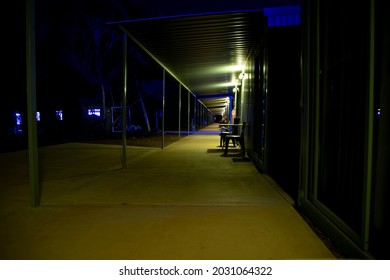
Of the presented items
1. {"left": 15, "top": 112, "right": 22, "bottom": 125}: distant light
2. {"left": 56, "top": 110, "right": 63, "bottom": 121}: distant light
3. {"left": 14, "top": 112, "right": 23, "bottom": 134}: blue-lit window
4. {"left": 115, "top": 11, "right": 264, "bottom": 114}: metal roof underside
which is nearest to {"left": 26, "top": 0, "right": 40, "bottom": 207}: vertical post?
{"left": 115, "top": 11, "right": 264, "bottom": 114}: metal roof underside

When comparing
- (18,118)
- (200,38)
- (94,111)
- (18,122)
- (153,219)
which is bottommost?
(153,219)

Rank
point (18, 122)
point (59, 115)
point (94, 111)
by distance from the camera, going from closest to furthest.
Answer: point (18, 122)
point (94, 111)
point (59, 115)

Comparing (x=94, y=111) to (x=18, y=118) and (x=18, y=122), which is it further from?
(x=18, y=118)

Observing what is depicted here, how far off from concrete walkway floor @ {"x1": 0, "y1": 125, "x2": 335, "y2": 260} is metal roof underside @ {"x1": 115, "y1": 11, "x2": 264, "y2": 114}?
3.16 m

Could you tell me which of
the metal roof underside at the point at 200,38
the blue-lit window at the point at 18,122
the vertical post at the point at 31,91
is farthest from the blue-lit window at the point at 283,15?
the blue-lit window at the point at 18,122

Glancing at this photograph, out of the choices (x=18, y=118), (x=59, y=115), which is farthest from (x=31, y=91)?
(x=18, y=118)

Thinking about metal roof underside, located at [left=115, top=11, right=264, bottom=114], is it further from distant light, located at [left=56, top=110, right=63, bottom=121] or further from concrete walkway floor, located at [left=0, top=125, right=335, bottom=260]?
distant light, located at [left=56, top=110, right=63, bottom=121]

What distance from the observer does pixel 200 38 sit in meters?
7.49

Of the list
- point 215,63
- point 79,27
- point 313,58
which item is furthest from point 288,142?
point 79,27

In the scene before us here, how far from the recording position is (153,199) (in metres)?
4.51

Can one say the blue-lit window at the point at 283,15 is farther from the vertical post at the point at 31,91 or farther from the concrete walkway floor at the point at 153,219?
the vertical post at the point at 31,91

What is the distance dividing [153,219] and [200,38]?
518 centimetres

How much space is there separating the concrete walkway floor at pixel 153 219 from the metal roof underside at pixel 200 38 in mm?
3165
